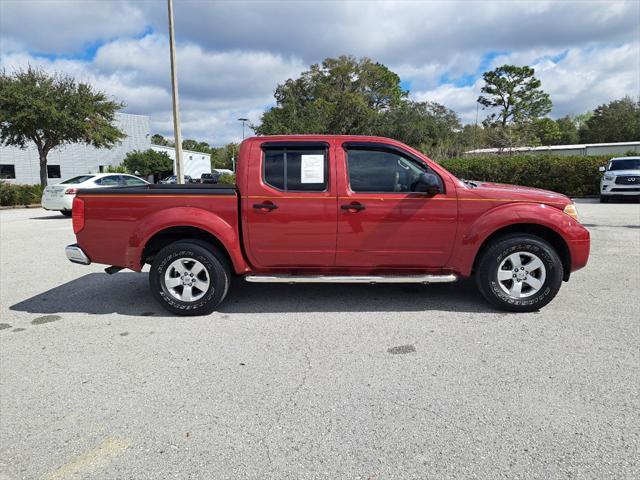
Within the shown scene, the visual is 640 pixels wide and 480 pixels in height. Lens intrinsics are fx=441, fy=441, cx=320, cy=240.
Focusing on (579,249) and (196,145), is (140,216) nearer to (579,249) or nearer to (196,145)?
(579,249)

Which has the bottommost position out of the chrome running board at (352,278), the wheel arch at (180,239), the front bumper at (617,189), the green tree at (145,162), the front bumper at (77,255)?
the chrome running board at (352,278)

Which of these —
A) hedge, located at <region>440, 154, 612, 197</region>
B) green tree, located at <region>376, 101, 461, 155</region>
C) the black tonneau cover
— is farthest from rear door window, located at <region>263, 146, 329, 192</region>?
green tree, located at <region>376, 101, 461, 155</region>

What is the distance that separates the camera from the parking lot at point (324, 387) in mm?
2377

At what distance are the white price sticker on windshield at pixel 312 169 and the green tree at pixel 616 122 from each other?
68.6 meters

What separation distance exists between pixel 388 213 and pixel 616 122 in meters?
71.0

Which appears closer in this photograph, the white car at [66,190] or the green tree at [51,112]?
the white car at [66,190]

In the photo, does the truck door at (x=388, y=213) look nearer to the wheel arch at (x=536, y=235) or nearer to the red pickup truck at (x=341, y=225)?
the red pickup truck at (x=341, y=225)

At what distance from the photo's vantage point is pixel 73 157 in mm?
47688

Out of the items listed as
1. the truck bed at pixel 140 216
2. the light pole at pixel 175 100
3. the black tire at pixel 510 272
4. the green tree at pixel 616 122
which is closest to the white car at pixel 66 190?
the light pole at pixel 175 100

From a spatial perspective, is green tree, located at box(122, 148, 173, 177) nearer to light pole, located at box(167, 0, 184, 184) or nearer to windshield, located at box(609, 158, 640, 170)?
light pole, located at box(167, 0, 184, 184)

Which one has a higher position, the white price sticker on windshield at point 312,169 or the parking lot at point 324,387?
the white price sticker on windshield at point 312,169

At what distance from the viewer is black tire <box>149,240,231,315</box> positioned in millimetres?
4602

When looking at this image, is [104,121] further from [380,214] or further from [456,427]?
[456,427]

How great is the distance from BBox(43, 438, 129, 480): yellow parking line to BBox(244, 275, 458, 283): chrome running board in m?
2.30
